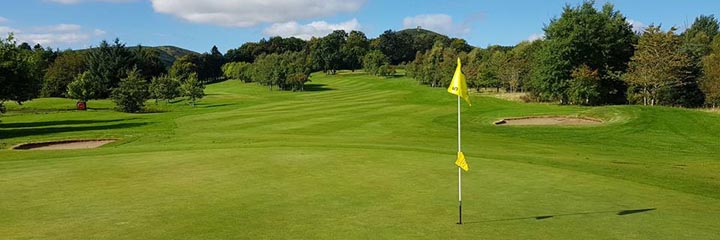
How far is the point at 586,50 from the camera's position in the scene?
2074 inches

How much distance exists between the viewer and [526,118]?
37406 mm

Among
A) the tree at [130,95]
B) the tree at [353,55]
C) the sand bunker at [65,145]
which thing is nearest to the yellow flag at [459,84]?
the sand bunker at [65,145]

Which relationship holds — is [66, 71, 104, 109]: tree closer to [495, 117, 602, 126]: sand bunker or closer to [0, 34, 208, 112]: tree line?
[0, 34, 208, 112]: tree line

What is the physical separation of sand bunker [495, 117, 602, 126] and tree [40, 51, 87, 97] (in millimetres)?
75066

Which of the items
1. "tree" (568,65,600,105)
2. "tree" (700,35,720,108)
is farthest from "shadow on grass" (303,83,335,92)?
"tree" (700,35,720,108)

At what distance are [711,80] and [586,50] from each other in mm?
11400

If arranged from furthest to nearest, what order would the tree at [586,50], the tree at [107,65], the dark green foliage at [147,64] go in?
the dark green foliage at [147,64], the tree at [107,65], the tree at [586,50]

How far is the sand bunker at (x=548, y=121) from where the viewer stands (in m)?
34.3

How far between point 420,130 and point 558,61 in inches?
1089

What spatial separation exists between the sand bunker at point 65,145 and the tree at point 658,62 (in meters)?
46.1

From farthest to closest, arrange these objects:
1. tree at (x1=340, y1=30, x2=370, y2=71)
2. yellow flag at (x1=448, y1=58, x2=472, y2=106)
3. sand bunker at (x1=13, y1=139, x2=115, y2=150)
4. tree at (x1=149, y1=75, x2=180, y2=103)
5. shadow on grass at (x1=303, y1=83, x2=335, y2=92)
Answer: tree at (x1=340, y1=30, x2=370, y2=71) < shadow on grass at (x1=303, y1=83, x2=335, y2=92) < tree at (x1=149, y1=75, x2=180, y2=103) < sand bunker at (x1=13, y1=139, x2=115, y2=150) < yellow flag at (x1=448, y1=58, x2=472, y2=106)

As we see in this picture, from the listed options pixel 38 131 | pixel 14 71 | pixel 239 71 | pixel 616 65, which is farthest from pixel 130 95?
pixel 239 71

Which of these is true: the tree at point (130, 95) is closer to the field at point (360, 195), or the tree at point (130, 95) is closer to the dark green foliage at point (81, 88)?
the dark green foliage at point (81, 88)

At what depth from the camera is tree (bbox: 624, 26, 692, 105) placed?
46.7 metres
